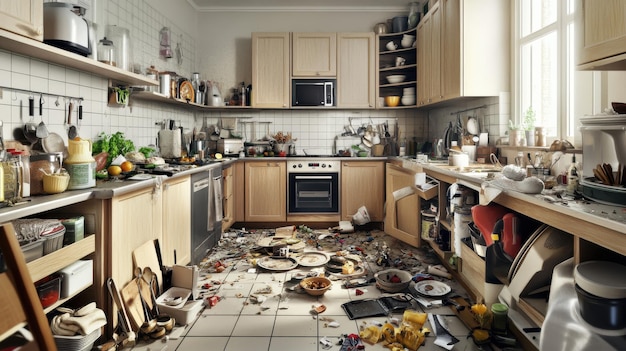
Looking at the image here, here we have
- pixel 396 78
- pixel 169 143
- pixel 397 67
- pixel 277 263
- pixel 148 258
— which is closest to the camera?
pixel 148 258

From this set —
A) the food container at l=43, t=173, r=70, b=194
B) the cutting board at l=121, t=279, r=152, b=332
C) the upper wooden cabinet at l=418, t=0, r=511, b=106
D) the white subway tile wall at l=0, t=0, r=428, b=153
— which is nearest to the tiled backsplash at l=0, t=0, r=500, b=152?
the white subway tile wall at l=0, t=0, r=428, b=153

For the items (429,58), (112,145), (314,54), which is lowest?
(112,145)

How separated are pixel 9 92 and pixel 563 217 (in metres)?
2.85

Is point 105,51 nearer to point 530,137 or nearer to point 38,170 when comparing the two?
point 38,170

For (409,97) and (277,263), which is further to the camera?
(409,97)

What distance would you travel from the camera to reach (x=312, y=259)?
3.68 metres

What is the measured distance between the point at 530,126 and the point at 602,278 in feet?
6.92

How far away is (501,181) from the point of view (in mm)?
2252

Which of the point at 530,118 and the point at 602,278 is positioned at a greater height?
the point at 530,118

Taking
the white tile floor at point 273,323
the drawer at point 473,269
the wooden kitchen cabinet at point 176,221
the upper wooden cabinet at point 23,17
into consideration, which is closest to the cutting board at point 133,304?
the white tile floor at point 273,323

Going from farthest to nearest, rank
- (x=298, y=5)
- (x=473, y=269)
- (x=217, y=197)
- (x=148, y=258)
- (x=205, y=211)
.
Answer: (x=298, y=5) → (x=217, y=197) → (x=205, y=211) → (x=473, y=269) → (x=148, y=258)

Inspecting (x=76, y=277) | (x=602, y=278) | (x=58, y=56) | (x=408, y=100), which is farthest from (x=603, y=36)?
(x=408, y=100)

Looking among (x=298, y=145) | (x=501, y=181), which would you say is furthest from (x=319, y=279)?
(x=298, y=145)

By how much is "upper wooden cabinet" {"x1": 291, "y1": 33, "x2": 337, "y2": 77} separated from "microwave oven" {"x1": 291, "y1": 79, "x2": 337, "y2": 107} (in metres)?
0.09
